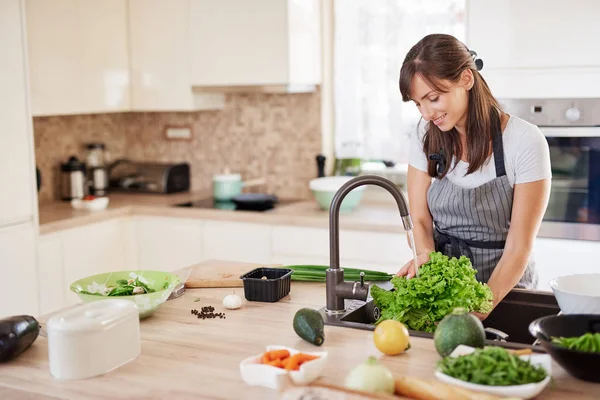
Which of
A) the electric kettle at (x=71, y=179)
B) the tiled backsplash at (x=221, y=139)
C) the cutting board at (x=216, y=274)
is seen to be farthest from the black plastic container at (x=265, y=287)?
the electric kettle at (x=71, y=179)

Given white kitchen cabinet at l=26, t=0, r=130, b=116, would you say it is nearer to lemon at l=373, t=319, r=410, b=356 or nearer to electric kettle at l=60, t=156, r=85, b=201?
electric kettle at l=60, t=156, r=85, b=201

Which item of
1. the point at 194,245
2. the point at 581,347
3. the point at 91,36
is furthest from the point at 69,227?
the point at 581,347

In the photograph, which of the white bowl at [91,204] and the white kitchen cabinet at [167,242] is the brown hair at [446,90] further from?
the white bowl at [91,204]

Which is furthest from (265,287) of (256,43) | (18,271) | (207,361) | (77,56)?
(77,56)

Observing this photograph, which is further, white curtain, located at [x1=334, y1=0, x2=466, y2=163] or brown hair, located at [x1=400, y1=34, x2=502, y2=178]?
white curtain, located at [x1=334, y1=0, x2=466, y2=163]

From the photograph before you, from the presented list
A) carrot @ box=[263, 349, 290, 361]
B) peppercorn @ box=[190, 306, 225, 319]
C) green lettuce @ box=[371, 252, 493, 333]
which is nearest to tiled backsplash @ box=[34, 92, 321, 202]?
peppercorn @ box=[190, 306, 225, 319]

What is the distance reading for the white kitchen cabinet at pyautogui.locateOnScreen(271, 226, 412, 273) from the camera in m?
3.83

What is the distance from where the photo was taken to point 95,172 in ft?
16.2

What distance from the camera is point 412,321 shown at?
213cm

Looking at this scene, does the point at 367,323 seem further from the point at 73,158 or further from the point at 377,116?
the point at 73,158

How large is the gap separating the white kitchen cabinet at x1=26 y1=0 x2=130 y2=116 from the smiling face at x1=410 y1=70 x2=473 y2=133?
241 cm

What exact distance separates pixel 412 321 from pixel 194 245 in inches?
96.0

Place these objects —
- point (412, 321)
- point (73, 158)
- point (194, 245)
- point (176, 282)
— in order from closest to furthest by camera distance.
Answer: point (412, 321)
point (176, 282)
point (194, 245)
point (73, 158)

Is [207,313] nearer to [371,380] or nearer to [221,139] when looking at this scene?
[371,380]
